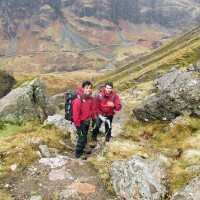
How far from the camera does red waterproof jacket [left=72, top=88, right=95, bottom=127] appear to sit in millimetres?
17516

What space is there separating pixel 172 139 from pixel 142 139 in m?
2.26

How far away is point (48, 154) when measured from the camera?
18.5 metres

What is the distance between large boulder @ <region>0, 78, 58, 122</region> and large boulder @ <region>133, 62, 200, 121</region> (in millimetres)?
12022

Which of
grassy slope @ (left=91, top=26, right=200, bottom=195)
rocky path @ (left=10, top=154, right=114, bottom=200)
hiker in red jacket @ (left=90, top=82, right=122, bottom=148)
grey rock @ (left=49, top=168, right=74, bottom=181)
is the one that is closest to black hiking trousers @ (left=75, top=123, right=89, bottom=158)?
rocky path @ (left=10, top=154, right=114, bottom=200)

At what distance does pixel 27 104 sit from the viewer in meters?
33.2

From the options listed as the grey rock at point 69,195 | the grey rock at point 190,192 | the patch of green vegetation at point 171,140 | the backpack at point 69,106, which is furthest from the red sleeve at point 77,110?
the grey rock at point 190,192

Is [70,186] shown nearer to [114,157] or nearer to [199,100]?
[114,157]

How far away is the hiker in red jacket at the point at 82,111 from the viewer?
57.5ft

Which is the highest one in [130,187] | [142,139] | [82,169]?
[130,187]

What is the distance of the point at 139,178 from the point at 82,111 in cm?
576

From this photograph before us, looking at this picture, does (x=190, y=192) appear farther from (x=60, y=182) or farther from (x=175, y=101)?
(x=175, y=101)

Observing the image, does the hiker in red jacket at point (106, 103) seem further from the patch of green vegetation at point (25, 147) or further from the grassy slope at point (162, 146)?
the patch of green vegetation at point (25, 147)

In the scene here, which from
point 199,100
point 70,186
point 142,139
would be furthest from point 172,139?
point 70,186

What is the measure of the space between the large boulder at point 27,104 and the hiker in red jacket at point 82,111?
48.7 feet
